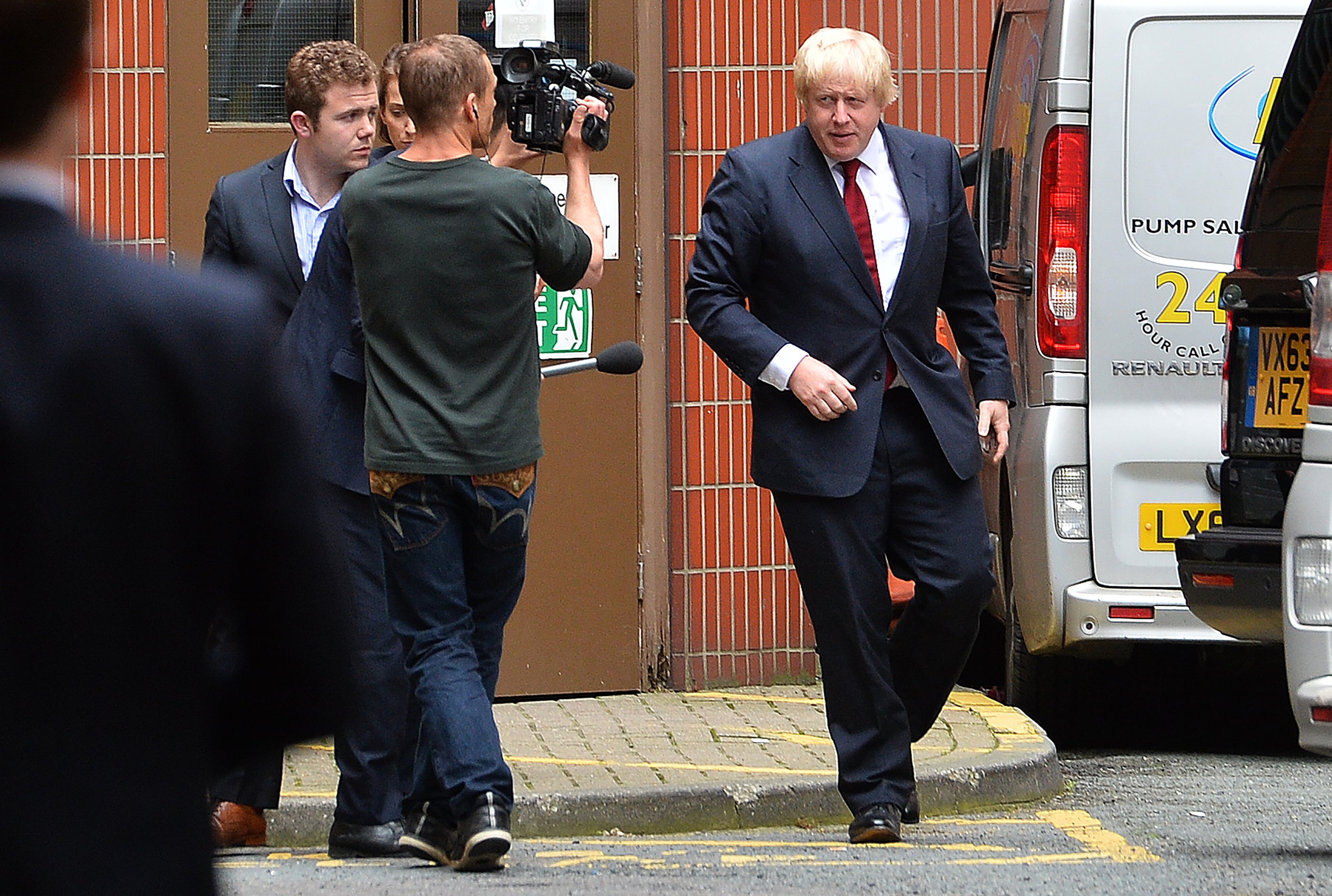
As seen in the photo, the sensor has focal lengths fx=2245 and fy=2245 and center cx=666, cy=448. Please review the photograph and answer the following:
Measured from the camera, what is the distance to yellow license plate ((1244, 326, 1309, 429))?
17.4 feet

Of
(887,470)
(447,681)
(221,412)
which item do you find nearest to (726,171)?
(887,470)

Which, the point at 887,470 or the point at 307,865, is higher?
the point at 887,470

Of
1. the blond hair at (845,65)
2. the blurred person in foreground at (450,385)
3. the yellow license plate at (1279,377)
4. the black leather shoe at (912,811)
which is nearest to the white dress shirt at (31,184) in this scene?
the blurred person in foreground at (450,385)

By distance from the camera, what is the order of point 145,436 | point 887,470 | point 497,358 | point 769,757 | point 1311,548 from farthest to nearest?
point 769,757
point 887,470
point 497,358
point 1311,548
point 145,436

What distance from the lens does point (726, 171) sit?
17.9 feet

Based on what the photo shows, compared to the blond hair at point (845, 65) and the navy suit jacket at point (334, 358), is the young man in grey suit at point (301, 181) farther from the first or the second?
the blond hair at point (845, 65)

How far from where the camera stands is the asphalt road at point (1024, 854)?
15.6ft

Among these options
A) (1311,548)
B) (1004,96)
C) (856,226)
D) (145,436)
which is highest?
(1004,96)

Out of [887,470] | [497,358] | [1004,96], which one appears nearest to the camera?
[497,358]

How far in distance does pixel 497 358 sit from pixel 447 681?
712 mm

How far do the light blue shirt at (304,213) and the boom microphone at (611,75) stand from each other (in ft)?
2.42

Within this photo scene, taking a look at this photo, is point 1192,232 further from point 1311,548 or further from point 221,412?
point 221,412

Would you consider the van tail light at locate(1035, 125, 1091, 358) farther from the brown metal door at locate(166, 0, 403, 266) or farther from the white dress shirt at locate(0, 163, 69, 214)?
the white dress shirt at locate(0, 163, 69, 214)

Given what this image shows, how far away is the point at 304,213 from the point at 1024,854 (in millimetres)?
2280
